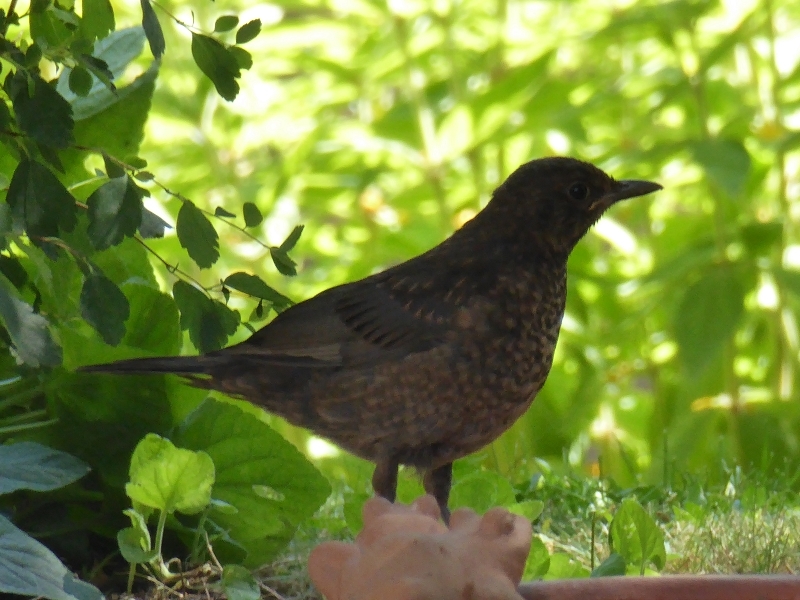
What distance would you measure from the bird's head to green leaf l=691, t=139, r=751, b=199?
2.58ft

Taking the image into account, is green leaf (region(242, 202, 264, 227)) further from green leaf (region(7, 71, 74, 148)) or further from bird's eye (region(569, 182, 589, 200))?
bird's eye (region(569, 182, 589, 200))

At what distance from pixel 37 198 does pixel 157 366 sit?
1.74 ft

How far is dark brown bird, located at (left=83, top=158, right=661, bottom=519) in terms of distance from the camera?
2.24m

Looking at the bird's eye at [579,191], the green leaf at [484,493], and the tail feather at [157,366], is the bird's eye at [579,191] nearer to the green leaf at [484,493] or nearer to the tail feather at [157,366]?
the green leaf at [484,493]

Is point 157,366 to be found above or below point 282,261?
below

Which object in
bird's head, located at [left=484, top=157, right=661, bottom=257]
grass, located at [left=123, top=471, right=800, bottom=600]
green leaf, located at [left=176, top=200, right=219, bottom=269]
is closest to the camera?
green leaf, located at [left=176, top=200, right=219, bottom=269]

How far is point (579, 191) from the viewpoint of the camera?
256 centimetres

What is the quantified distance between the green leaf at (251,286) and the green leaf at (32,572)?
0.59 metres

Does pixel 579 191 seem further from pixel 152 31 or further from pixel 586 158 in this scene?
pixel 586 158

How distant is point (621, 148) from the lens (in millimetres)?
4590

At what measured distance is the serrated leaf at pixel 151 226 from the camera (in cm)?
191

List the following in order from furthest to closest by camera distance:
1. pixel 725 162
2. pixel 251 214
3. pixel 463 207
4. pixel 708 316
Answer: pixel 463 207 → pixel 708 316 → pixel 725 162 → pixel 251 214

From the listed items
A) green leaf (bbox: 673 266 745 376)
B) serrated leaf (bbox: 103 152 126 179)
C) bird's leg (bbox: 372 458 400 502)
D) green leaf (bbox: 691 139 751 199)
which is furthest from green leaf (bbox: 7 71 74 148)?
green leaf (bbox: 673 266 745 376)

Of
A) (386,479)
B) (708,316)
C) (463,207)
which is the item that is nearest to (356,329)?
(386,479)
